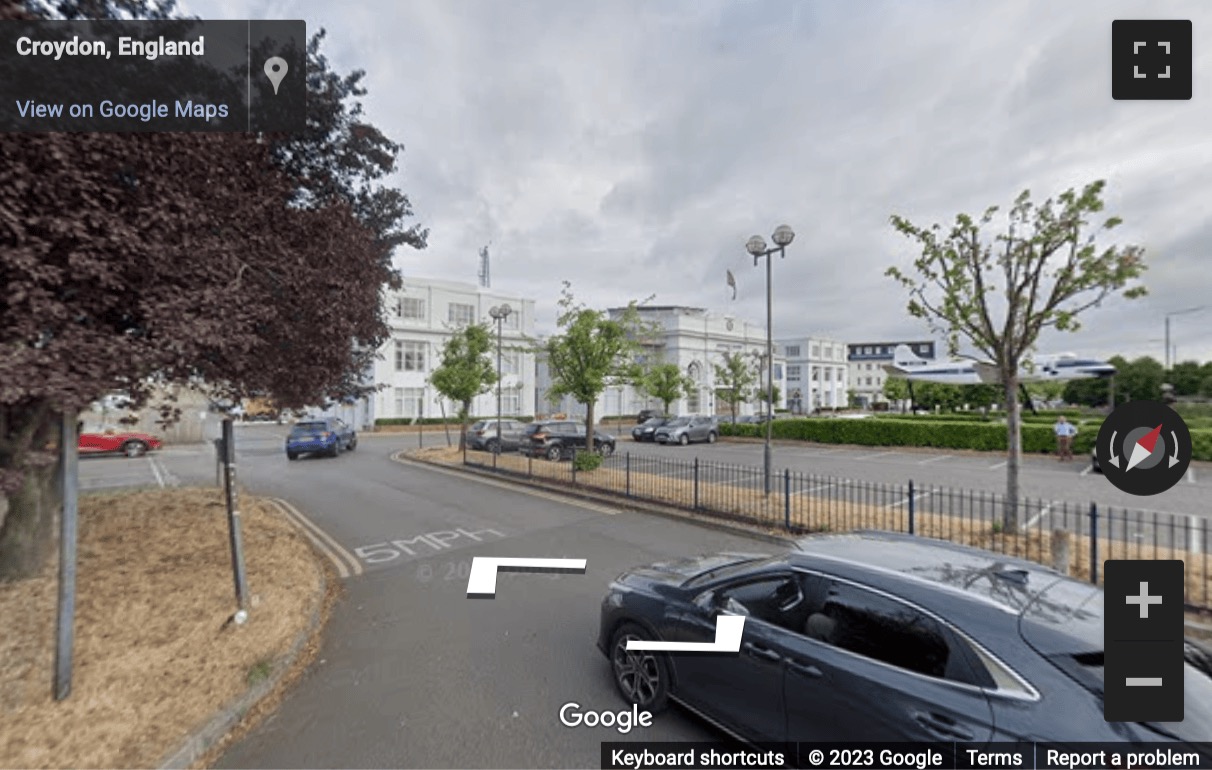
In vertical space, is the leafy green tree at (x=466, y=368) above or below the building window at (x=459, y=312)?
below

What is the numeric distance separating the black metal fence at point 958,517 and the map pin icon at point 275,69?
814cm

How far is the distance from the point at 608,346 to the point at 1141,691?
13665 mm

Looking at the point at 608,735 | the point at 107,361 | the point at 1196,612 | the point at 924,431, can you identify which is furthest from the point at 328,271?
the point at 924,431

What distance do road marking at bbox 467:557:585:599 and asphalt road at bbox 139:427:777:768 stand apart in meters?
0.18

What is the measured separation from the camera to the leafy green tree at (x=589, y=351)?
600 inches

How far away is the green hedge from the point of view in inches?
698

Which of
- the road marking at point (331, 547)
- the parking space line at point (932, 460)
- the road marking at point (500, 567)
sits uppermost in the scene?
the road marking at point (500, 567)

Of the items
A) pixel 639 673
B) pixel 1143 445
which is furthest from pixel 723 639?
pixel 1143 445

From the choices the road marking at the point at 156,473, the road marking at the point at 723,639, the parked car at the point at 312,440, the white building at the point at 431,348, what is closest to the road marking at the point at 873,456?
the road marking at the point at 723,639

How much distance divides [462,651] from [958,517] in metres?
9.06

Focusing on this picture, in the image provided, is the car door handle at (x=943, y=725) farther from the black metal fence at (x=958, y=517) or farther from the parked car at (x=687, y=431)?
the parked car at (x=687, y=431)

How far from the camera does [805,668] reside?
2801 mm

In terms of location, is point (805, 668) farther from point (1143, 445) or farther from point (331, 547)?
point (331, 547)

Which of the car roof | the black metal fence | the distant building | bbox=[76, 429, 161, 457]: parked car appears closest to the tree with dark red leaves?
the car roof
